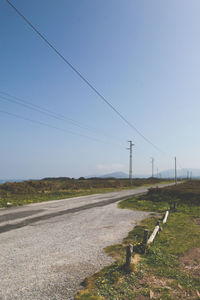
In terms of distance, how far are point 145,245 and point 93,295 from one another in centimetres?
408

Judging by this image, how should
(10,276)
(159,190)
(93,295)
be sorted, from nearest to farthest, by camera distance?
(93,295) → (10,276) → (159,190)

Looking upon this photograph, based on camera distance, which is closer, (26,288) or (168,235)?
(26,288)

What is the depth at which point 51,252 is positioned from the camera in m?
9.05

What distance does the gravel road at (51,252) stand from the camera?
6141 millimetres

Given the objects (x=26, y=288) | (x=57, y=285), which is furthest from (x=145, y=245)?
(x=26, y=288)

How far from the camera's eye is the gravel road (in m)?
6.14

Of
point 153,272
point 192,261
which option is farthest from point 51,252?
point 192,261

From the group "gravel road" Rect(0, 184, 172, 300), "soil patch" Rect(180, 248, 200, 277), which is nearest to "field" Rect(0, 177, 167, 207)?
"gravel road" Rect(0, 184, 172, 300)

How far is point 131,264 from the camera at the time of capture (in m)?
7.36

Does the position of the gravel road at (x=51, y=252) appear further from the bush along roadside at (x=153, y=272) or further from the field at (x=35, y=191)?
the field at (x=35, y=191)

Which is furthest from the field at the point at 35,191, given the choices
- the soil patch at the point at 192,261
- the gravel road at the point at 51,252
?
the soil patch at the point at 192,261

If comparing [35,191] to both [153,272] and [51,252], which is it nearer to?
[51,252]

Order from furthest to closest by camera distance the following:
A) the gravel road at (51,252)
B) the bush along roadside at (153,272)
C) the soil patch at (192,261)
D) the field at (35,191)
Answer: the field at (35,191), the soil patch at (192,261), the gravel road at (51,252), the bush along roadside at (153,272)

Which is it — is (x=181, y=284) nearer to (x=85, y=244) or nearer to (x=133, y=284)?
(x=133, y=284)
